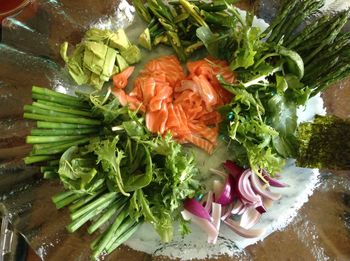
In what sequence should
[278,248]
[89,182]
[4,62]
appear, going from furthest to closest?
[4,62] < [278,248] < [89,182]

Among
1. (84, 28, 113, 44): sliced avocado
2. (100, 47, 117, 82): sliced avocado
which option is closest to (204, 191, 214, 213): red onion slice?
(100, 47, 117, 82): sliced avocado

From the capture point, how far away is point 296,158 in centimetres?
191

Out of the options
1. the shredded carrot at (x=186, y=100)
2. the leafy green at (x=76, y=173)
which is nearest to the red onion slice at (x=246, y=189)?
the shredded carrot at (x=186, y=100)

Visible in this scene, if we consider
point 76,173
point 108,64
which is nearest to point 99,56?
point 108,64

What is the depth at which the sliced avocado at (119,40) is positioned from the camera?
214 centimetres

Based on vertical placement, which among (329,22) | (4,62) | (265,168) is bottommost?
(4,62)

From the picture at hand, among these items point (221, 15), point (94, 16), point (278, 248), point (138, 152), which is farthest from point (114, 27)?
point (278, 248)

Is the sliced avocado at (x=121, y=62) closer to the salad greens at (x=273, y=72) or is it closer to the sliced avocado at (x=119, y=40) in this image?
the sliced avocado at (x=119, y=40)

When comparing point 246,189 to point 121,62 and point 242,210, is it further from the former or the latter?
point 121,62

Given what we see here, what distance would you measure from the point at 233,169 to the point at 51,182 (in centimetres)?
87

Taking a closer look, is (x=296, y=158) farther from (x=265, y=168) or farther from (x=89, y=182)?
(x=89, y=182)

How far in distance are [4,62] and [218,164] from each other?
48.9 inches

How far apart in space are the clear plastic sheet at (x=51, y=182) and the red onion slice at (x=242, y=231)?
0.09 m

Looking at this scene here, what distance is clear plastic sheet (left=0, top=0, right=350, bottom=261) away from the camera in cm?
188
